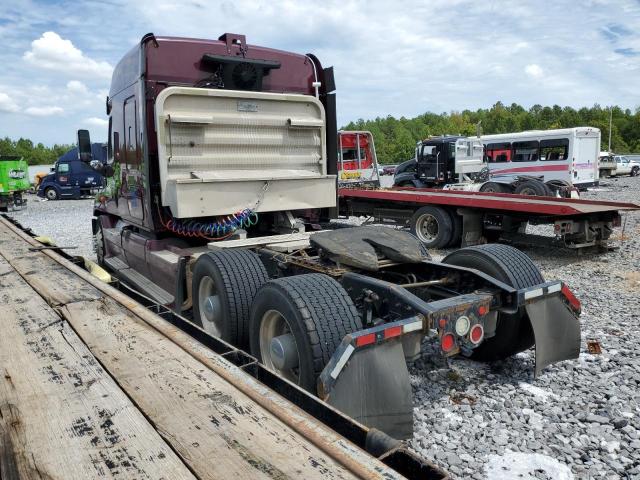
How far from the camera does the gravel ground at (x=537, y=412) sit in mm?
2846

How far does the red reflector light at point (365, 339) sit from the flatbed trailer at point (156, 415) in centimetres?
73

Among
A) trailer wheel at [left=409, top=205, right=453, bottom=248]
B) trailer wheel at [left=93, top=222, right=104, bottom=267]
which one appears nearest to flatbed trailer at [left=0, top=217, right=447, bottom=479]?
trailer wheel at [left=93, top=222, right=104, bottom=267]

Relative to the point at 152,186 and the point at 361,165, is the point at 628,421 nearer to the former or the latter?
the point at 152,186

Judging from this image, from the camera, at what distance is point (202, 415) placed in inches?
66.1

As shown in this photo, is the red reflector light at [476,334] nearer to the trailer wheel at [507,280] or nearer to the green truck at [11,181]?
the trailer wheel at [507,280]

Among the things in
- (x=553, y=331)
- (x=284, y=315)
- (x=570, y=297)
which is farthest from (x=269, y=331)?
(x=570, y=297)

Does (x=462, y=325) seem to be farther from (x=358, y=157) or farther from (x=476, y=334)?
(x=358, y=157)

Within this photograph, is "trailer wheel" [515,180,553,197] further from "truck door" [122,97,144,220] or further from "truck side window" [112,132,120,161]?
"truck door" [122,97,144,220]

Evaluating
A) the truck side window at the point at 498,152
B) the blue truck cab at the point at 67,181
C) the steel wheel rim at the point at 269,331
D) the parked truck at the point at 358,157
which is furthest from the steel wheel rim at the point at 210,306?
the blue truck cab at the point at 67,181

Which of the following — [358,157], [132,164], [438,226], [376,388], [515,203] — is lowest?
[376,388]

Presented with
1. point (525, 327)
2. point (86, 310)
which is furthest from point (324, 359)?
point (525, 327)

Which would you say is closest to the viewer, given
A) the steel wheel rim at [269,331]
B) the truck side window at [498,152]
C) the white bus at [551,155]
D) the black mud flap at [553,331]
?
the steel wheel rim at [269,331]

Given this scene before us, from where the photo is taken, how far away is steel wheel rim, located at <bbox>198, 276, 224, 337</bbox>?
4.32 meters

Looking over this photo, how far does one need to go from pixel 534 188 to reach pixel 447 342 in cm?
1427
